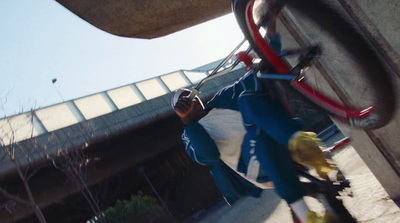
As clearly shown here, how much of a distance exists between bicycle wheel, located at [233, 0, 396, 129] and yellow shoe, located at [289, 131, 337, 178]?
43cm

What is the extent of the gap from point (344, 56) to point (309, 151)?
768 mm

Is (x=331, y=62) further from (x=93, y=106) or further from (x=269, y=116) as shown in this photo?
(x=93, y=106)

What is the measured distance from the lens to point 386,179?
3.21 metres

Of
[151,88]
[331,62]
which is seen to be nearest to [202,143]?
[331,62]

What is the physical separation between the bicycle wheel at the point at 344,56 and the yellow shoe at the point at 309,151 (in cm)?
43

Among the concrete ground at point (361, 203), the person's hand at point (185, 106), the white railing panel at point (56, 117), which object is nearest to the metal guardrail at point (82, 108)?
the white railing panel at point (56, 117)

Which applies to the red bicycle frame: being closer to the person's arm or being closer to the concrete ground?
the concrete ground

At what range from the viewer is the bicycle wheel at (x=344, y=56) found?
1876 millimetres

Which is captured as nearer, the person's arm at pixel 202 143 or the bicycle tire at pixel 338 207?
the bicycle tire at pixel 338 207

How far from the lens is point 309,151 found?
1801 mm

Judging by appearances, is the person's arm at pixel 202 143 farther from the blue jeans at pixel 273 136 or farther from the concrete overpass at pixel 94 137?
the concrete overpass at pixel 94 137

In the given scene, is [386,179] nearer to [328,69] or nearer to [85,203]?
[328,69]

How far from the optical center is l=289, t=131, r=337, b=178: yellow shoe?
5.92 ft

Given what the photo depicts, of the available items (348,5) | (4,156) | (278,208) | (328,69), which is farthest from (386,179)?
(4,156)
